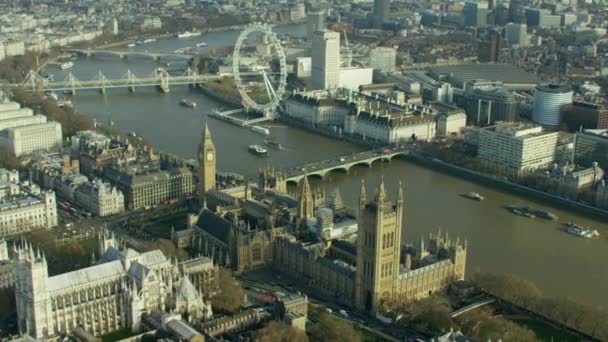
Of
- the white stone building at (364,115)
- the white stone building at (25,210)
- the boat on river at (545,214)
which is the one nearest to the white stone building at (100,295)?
the white stone building at (25,210)

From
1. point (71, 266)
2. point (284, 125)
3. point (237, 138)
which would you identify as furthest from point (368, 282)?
point (284, 125)

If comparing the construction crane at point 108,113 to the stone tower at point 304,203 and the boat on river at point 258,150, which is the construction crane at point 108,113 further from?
the stone tower at point 304,203

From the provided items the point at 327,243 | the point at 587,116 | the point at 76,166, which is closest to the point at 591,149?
the point at 587,116

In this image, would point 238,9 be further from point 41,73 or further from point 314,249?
point 314,249

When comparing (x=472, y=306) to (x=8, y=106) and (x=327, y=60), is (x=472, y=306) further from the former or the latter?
(x=327, y=60)

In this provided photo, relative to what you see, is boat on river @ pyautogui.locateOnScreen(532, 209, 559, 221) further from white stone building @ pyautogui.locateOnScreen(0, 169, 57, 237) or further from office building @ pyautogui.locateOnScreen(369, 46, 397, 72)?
office building @ pyautogui.locateOnScreen(369, 46, 397, 72)

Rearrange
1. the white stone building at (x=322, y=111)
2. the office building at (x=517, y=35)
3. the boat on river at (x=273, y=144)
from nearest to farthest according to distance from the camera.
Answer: the boat on river at (x=273, y=144), the white stone building at (x=322, y=111), the office building at (x=517, y=35)

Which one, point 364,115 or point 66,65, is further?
point 66,65
